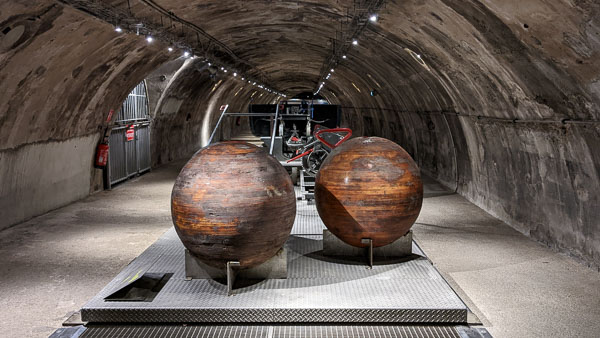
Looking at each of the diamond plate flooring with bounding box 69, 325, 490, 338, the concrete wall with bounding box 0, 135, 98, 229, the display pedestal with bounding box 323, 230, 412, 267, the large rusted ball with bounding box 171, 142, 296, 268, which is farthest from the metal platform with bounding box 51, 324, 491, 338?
the concrete wall with bounding box 0, 135, 98, 229

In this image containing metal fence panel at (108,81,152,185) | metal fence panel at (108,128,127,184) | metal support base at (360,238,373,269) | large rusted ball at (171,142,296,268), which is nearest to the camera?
large rusted ball at (171,142,296,268)

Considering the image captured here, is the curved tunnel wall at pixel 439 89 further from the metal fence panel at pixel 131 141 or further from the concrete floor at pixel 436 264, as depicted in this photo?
the metal fence panel at pixel 131 141

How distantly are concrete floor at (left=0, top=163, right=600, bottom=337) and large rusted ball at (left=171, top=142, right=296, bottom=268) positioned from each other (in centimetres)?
184

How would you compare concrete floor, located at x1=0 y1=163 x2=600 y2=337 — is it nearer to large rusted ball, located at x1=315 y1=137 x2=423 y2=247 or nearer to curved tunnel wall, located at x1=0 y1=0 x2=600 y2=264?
curved tunnel wall, located at x1=0 y1=0 x2=600 y2=264

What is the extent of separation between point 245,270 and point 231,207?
86cm

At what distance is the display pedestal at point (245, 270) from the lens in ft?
21.2

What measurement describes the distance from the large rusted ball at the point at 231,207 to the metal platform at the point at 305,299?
0.42 m

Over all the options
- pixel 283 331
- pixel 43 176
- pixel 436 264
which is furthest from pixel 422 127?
pixel 283 331

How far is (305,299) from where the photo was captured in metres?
5.88

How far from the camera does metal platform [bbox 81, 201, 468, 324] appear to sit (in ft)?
18.5

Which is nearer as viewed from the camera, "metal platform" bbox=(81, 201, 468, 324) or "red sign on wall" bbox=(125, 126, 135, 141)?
"metal platform" bbox=(81, 201, 468, 324)

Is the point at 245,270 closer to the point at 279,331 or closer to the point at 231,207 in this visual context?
the point at 231,207

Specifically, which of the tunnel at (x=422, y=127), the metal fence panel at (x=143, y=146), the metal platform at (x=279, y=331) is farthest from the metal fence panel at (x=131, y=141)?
the metal platform at (x=279, y=331)

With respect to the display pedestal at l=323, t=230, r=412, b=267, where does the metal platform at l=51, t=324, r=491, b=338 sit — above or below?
below
